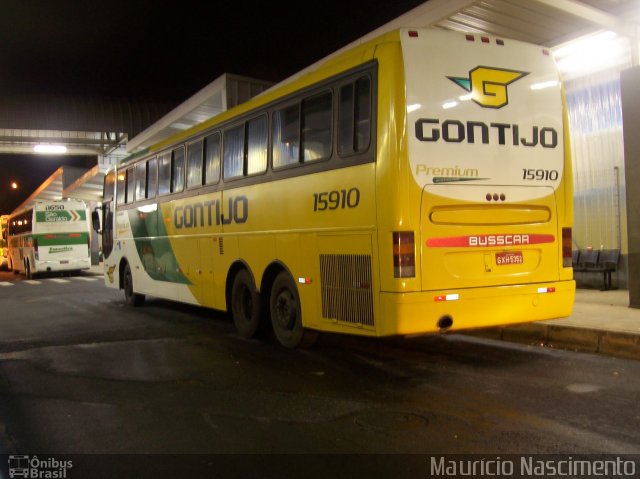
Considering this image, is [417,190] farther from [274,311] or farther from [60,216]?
[60,216]

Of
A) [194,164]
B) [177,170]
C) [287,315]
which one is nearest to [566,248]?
[287,315]

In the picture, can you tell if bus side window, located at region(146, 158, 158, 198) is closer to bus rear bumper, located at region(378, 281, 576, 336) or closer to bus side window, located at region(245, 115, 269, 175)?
bus side window, located at region(245, 115, 269, 175)

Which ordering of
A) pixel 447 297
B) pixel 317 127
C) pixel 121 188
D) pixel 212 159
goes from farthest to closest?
pixel 121 188 → pixel 212 159 → pixel 317 127 → pixel 447 297

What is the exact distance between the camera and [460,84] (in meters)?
6.17

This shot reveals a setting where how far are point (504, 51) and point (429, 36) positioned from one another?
3.29 feet

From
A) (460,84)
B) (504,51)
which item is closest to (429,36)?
(460,84)

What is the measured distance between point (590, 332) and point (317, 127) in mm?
4398

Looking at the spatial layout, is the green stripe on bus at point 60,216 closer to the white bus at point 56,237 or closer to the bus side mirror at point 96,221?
the white bus at point 56,237

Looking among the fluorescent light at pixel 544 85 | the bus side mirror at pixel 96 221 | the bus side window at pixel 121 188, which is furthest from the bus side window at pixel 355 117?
the bus side mirror at pixel 96 221

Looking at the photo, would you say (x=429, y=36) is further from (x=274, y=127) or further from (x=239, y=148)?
(x=239, y=148)

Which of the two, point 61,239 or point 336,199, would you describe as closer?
point 336,199

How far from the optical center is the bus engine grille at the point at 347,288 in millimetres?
6152

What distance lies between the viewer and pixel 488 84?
632 cm

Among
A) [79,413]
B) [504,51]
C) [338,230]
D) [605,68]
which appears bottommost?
[79,413]
